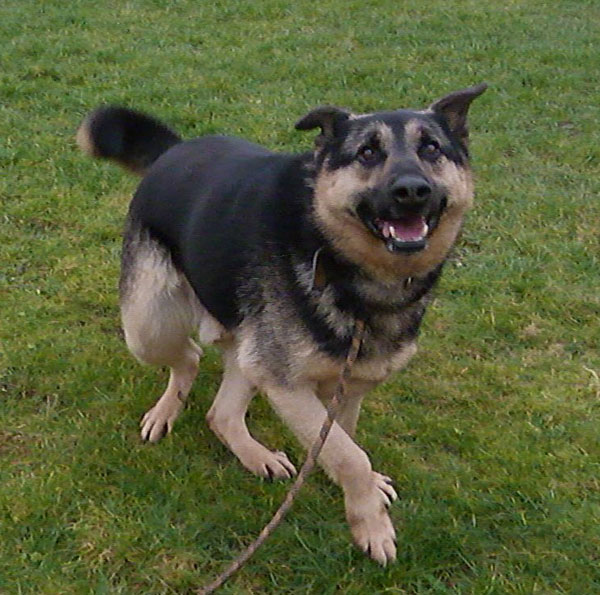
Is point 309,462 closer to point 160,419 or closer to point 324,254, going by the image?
point 324,254

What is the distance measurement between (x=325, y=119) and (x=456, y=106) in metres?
0.52

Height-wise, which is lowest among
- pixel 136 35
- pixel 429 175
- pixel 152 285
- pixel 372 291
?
pixel 136 35

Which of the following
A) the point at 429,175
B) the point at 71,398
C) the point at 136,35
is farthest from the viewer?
the point at 136,35

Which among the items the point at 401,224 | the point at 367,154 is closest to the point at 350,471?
the point at 401,224

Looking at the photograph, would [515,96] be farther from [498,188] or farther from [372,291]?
[372,291]

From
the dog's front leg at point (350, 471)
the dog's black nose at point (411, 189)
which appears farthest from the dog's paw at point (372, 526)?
the dog's black nose at point (411, 189)

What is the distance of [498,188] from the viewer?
6742mm

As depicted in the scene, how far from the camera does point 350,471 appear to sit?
10.8 ft

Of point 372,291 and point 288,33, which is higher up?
point 372,291

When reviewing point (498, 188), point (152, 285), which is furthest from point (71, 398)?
point (498, 188)

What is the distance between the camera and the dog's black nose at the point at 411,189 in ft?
10.00

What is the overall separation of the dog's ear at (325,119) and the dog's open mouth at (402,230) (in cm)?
45

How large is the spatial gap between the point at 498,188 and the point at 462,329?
2041 mm

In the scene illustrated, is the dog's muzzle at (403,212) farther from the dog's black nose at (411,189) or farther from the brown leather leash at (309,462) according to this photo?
the brown leather leash at (309,462)
